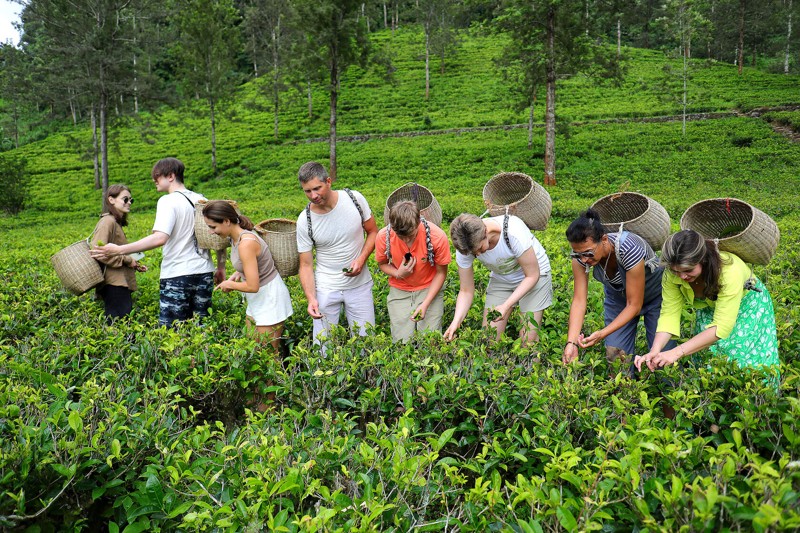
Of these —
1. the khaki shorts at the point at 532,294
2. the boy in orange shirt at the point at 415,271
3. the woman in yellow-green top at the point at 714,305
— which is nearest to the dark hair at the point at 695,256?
the woman in yellow-green top at the point at 714,305

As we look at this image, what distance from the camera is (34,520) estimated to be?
229cm

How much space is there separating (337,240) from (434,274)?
0.81 metres

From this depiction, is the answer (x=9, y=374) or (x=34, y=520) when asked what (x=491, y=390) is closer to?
(x=34, y=520)

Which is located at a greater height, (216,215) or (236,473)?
(216,215)

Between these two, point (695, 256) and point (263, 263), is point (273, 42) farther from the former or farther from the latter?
point (695, 256)

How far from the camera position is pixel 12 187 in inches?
881

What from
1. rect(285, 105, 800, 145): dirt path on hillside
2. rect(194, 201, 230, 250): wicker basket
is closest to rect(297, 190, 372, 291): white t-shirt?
rect(194, 201, 230, 250): wicker basket

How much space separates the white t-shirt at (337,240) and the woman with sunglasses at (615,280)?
1.70m

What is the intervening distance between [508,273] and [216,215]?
217 centimetres

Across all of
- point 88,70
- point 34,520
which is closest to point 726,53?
point 88,70

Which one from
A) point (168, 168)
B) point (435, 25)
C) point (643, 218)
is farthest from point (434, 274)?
point (435, 25)

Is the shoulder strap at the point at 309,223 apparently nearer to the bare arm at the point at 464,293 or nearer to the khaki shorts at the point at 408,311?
the khaki shorts at the point at 408,311

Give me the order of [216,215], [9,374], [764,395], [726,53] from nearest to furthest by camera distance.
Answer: [764,395] < [9,374] < [216,215] < [726,53]

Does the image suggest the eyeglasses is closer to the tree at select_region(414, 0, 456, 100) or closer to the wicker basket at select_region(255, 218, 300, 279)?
the wicker basket at select_region(255, 218, 300, 279)
